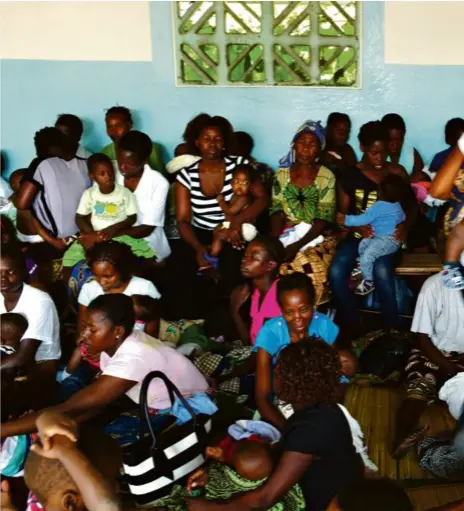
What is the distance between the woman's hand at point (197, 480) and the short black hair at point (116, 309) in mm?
696

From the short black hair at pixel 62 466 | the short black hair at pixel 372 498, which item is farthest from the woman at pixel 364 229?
the short black hair at pixel 372 498

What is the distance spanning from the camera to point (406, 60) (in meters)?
4.73

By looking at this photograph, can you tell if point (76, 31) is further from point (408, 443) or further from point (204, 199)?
point (408, 443)

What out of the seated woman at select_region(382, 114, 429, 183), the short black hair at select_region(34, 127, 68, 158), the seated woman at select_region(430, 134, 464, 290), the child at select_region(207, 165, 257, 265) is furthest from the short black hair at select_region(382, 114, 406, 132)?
the short black hair at select_region(34, 127, 68, 158)

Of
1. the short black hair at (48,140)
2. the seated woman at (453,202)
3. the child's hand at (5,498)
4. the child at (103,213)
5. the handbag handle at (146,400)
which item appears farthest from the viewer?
the short black hair at (48,140)

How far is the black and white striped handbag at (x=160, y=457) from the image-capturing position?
252 centimetres

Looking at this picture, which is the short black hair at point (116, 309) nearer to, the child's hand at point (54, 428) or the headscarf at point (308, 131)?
the child's hand at point (54, 428)

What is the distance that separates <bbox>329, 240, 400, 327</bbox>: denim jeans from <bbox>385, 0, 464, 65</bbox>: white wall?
135 centimetres

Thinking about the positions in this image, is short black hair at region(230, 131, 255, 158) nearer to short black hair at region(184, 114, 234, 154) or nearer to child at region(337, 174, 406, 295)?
short black hair at region(184, 114, 234, 154)

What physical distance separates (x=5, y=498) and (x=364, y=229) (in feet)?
7.99

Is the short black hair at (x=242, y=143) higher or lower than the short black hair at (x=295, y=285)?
higher

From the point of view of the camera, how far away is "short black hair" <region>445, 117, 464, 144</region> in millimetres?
4664

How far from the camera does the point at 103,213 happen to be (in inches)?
175

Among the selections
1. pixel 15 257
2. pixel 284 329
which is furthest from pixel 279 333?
pixel 15 257
